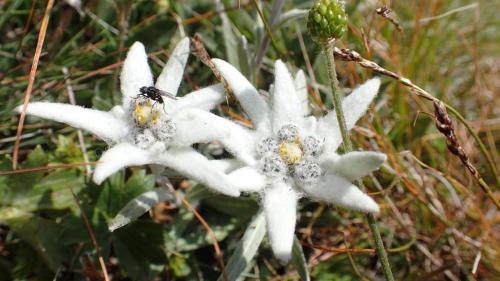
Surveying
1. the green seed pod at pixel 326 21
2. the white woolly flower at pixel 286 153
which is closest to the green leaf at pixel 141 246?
the white woolly flower at pixel 286 153

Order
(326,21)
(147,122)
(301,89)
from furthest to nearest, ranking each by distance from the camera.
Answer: (301,89), (147,122), (326,21)

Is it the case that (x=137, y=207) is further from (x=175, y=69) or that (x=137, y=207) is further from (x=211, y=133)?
(x=175, y=69)

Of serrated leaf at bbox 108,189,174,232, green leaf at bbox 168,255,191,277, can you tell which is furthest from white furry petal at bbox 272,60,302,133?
green leaf at bbox 168,255,191,277

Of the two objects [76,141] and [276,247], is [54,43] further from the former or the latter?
[276,247]

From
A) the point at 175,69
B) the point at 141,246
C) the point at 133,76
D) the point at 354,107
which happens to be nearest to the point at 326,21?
the point at 354,107

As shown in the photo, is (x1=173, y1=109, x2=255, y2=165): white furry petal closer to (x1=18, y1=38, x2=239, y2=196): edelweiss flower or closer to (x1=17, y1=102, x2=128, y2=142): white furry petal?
(x1=18, y1=38, x2=239, y2=196): edelweiss flower

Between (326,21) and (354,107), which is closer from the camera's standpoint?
(326,21)
